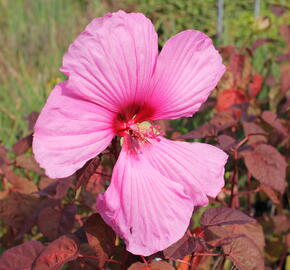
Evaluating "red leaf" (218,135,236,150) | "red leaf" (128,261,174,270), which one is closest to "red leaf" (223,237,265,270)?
"red leaf" (128,261,174,270)

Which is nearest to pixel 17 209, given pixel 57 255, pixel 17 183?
pixel 17 183

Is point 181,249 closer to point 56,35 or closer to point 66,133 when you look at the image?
point 66,133

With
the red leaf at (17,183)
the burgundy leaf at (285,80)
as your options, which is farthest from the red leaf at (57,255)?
the burgundy leaf at (285,80)

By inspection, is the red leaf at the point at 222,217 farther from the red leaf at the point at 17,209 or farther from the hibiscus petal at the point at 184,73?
the red leaf at the point at 17,209

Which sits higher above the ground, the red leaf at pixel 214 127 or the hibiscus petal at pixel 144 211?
the hibiscus petal at pixel 144 211

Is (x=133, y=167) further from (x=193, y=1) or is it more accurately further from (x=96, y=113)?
(x=193, y=1)
